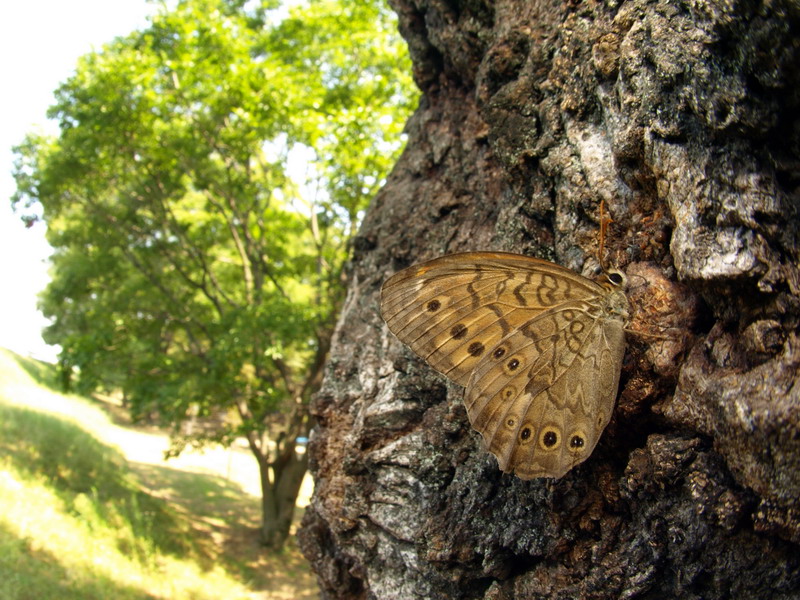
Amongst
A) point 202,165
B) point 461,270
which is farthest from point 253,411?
point 461,270

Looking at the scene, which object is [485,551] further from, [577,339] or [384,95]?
[384,95]

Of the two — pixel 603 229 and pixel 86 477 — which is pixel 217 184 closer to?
pixel 86 477

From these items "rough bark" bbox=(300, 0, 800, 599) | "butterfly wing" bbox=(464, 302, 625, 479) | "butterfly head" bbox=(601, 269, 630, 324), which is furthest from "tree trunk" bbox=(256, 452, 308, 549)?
"butterfly head" bbox=(601, 269, 630, 324)

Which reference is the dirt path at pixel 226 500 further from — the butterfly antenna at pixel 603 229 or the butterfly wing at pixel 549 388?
the butterfly antenna at pixel 603 229

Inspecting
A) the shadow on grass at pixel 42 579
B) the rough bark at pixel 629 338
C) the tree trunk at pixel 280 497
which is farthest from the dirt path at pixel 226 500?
the rough bark at pixel 629 338

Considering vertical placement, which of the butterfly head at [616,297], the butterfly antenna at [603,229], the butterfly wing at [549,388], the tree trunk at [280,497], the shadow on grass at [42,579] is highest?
the butterfly antenna at [603,229]

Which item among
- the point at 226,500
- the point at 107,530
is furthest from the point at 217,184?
the point at 226,500
